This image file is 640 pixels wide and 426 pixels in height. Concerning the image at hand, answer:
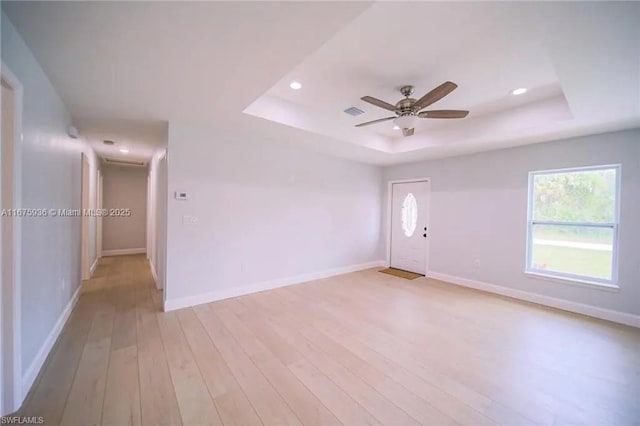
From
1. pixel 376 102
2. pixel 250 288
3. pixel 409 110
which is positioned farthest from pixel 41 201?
pixel 409 110

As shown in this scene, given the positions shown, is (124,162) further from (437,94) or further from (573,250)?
(573,250)

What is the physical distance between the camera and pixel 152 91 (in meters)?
2.54

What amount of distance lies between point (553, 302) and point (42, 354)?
19.5 ft

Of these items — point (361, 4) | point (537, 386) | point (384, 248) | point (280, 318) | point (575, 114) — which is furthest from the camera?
point (384, 248)

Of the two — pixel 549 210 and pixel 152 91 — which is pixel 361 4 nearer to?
pixel 152 91

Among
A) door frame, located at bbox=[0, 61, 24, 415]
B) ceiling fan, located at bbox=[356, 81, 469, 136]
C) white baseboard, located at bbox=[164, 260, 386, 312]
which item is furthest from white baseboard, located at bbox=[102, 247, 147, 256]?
ceiling fan, located at bbox=[356, 81, 469, 136]

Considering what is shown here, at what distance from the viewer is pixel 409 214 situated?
5840 mm

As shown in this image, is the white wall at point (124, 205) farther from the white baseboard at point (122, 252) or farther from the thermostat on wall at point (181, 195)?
the thermostat on wall at point (181, 195)

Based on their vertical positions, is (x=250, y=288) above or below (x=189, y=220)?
below

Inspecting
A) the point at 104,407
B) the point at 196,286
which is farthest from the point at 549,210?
the point at 104,407

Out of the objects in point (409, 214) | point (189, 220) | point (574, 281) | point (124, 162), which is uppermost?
point (124, 162)

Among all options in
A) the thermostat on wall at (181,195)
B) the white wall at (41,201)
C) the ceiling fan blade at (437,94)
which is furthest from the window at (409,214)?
the white wall at (41,201)

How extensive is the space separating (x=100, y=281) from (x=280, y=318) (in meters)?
3.63

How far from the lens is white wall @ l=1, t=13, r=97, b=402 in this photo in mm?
1856
